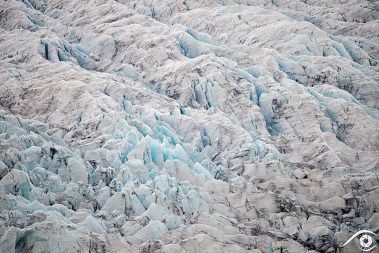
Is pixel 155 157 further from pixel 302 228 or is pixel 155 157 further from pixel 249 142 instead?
pixel 302 228

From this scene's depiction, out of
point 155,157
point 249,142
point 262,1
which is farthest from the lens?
point 262,1

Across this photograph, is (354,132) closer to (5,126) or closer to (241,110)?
(241,110)

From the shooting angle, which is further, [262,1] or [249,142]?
[262,1]

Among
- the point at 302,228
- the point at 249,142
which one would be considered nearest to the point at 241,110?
the point at 249,142

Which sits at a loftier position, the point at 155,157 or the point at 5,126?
the point at 5,126

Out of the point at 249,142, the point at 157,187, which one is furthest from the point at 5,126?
the point at 249,142

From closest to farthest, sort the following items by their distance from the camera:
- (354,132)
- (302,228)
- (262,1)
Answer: (302,228) → (354,132) → (262,1)
